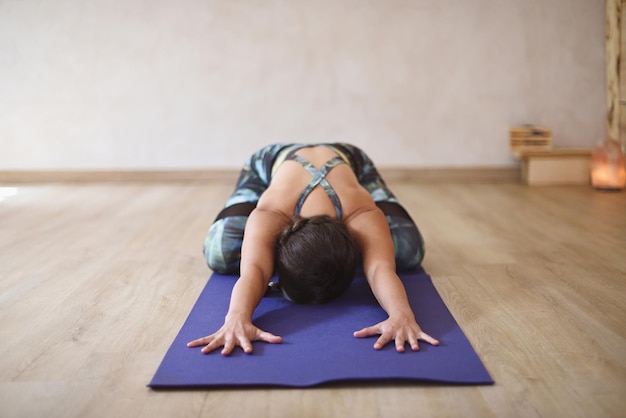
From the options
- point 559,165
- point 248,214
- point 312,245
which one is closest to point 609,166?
point 559,165

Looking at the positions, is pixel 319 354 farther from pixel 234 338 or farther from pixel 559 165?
pixel 559 165

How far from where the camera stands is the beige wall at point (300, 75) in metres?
4.86

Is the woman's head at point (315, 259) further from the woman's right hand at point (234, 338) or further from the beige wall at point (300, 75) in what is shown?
the beige wall at point (300, 75)

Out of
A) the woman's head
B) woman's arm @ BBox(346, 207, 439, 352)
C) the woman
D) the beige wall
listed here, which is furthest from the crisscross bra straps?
the beige wall

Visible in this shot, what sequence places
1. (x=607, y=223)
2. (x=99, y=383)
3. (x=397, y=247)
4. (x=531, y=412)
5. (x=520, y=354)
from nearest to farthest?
1. (x=531, y=412)
2. (x=99, y=383)
3. (x=520, y=354)
4. (x=397, y=247)
5. (x=607, y=223)

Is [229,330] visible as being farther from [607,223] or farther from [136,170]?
[136,170]

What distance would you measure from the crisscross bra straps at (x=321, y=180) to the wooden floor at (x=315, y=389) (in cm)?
53

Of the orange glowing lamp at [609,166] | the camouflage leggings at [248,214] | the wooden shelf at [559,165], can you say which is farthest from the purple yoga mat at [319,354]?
the wooden shelf at [559,165]

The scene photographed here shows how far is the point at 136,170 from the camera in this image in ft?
16.7

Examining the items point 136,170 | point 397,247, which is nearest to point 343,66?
point 136,170

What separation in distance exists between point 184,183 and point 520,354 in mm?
3415

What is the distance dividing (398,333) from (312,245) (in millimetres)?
388

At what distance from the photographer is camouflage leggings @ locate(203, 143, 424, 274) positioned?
2.77 meters

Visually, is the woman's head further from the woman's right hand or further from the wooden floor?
the wooden floor
